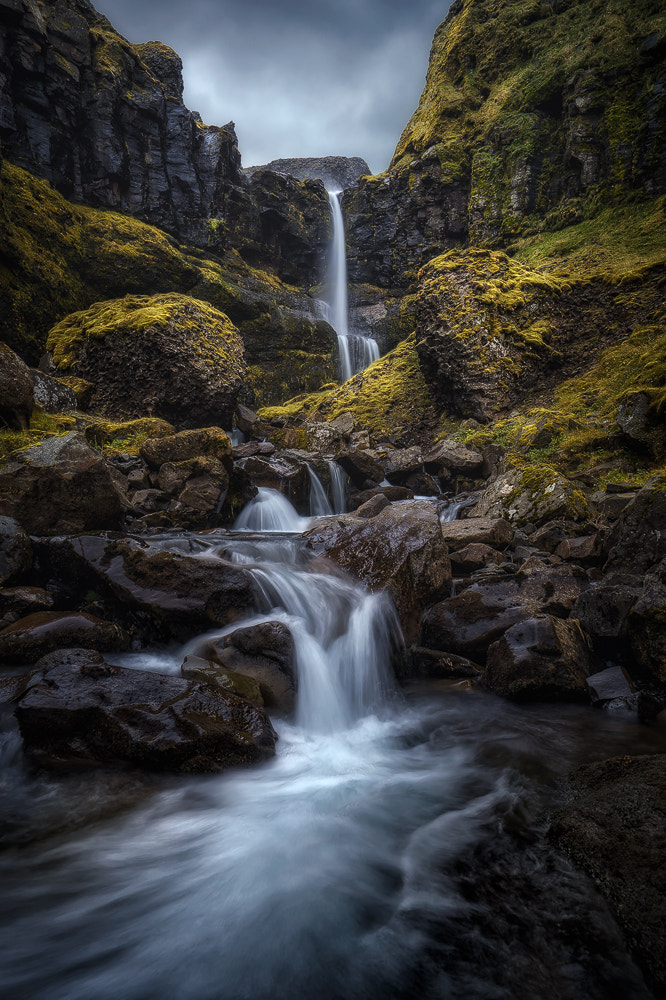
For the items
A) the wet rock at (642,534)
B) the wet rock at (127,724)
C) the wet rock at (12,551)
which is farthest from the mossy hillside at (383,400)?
the wet rock at (127,724)

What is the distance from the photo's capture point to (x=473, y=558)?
270 inches

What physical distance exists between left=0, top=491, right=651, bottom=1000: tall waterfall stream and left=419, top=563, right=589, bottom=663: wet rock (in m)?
0.75

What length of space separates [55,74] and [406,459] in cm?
2039

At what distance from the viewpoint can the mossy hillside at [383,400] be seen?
1647 cm

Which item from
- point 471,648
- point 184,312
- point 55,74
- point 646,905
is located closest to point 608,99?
point 184,312

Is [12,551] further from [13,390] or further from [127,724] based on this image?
[13,390]

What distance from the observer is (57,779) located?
3150 mm

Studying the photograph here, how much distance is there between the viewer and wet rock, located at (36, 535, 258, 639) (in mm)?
5035

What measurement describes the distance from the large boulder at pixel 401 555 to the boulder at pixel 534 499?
235 cm

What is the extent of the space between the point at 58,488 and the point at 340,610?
4.42 m

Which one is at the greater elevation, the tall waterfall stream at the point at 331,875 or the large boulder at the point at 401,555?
the large boulder at the point at 401,555

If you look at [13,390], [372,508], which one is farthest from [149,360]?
[372,508]

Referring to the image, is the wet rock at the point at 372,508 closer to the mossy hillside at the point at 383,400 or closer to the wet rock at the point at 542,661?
the wet rock at the point at 542,661

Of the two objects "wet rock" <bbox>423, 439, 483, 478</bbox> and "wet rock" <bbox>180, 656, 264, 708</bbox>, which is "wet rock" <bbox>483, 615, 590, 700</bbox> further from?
"wet rock" <bbox>423, 439, 483, 478</bbox>
